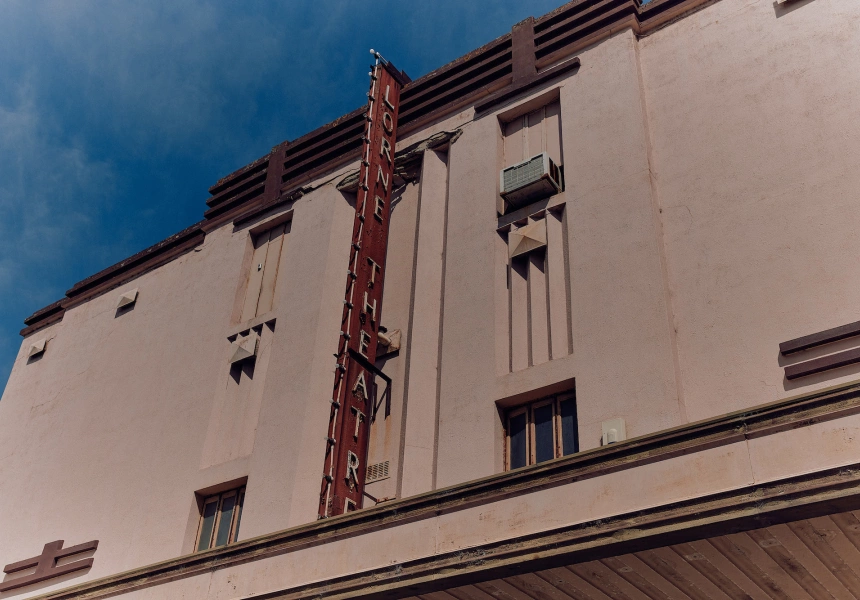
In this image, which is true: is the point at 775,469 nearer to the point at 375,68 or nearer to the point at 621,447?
the point at 621,447

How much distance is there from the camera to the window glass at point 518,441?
14.3 metres

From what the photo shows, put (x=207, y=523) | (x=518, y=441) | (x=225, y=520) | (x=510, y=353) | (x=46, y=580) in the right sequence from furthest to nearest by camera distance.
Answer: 1. (x=46, y=580)
2. (x=207, y=523)
3. (x=225, y=520)
4. (x=510, y=353)
5. (x=518, y=441)

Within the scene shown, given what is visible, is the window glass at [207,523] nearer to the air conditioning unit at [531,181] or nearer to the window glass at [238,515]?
the window glass at [238,515]

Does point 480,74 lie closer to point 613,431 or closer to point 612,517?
point 613,431

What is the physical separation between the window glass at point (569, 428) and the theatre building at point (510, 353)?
54mm

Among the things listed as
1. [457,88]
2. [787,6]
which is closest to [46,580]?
[457,88]

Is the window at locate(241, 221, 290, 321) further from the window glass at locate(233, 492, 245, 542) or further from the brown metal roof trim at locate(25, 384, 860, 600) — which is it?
the brown metal roof trim at locate(25, 384, 860, 600)

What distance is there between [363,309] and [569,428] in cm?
430

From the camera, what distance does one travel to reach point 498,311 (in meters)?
15.7

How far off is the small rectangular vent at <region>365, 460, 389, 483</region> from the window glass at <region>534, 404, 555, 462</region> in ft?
8.96

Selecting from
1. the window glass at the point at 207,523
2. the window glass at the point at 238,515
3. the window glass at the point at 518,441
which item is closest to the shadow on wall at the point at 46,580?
the window glass at the point at 207,523

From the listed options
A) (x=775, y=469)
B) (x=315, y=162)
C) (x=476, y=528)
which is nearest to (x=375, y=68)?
(x=315, y=162)

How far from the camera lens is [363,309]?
16375mm

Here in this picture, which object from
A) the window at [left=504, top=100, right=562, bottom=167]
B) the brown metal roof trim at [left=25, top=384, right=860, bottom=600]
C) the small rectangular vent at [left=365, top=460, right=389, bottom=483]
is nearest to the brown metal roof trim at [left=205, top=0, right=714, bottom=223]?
the window at [left=504, top=100, right=562, bottom=167]
